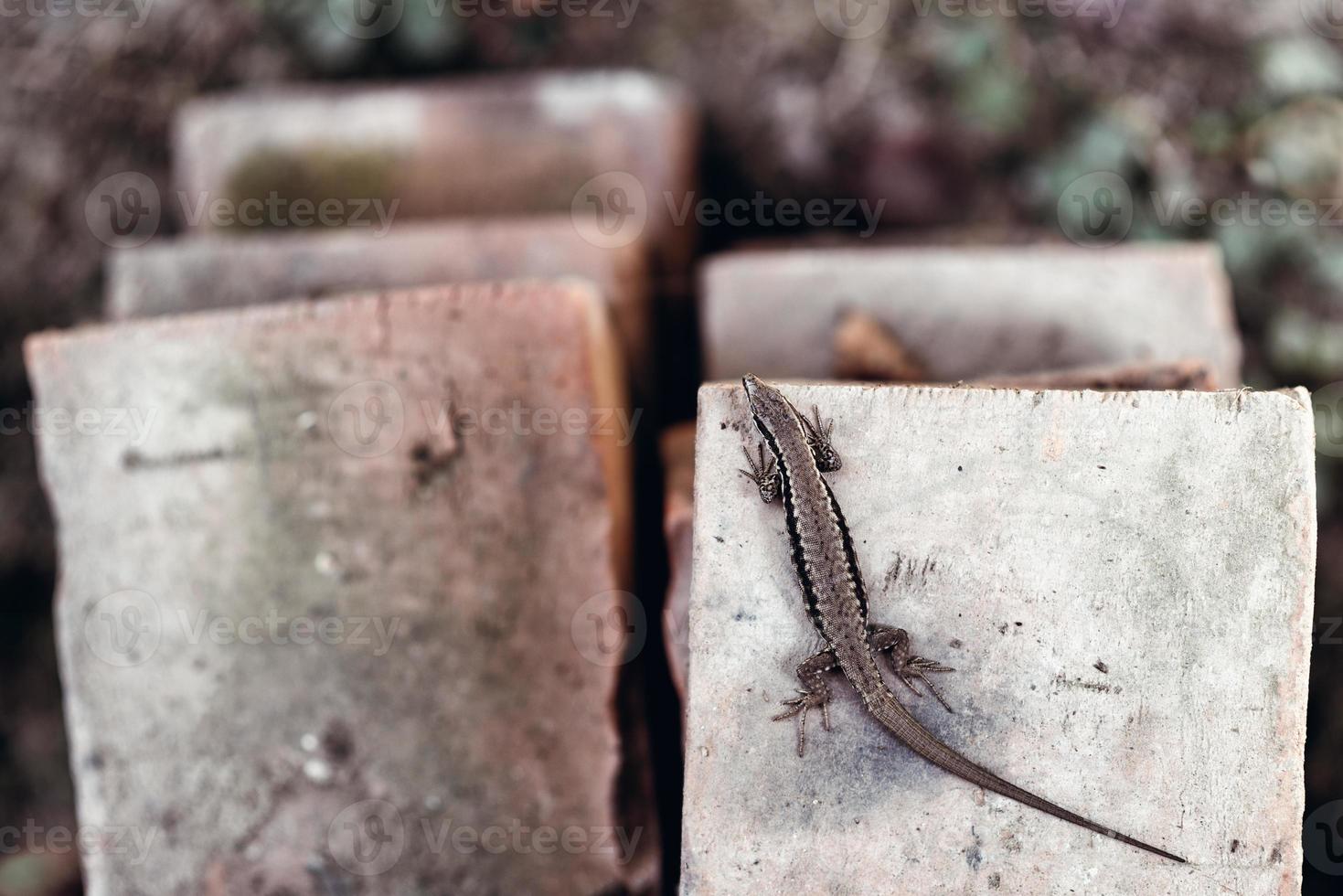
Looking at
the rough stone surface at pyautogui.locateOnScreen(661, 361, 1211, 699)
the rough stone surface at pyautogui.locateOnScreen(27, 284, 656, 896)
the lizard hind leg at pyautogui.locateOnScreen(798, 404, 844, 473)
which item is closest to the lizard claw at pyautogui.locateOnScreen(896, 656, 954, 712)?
the lizard hind leg at pyautogui.locateOnScreen(798, 404, 844, 473)

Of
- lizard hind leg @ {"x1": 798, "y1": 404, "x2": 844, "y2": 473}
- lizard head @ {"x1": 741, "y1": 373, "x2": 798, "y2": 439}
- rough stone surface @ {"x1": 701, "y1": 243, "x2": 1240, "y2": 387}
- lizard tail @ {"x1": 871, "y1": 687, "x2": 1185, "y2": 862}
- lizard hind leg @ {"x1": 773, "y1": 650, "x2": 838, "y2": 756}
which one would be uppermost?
Result: rough stone surface @ {"x1": 701, "y1": 243, "x2": 1240, "y2": 387}

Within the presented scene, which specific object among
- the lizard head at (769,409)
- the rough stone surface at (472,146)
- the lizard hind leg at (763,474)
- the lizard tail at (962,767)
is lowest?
the lizard tail at (962,767)

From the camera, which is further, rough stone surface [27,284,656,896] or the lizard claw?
rough stone surface [27,284,656,896]

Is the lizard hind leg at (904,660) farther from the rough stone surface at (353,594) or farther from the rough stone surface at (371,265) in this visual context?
the rough stone surface at (371,265)

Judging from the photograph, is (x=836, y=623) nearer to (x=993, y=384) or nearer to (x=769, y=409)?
(x=769, y=409)

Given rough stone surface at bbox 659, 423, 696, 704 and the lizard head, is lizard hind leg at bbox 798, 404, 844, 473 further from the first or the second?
rough stone surface at bbox 659, 423, 696, 704

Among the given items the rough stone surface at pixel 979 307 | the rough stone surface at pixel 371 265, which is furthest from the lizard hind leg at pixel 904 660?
the rough stone surface at pixel 371 265
